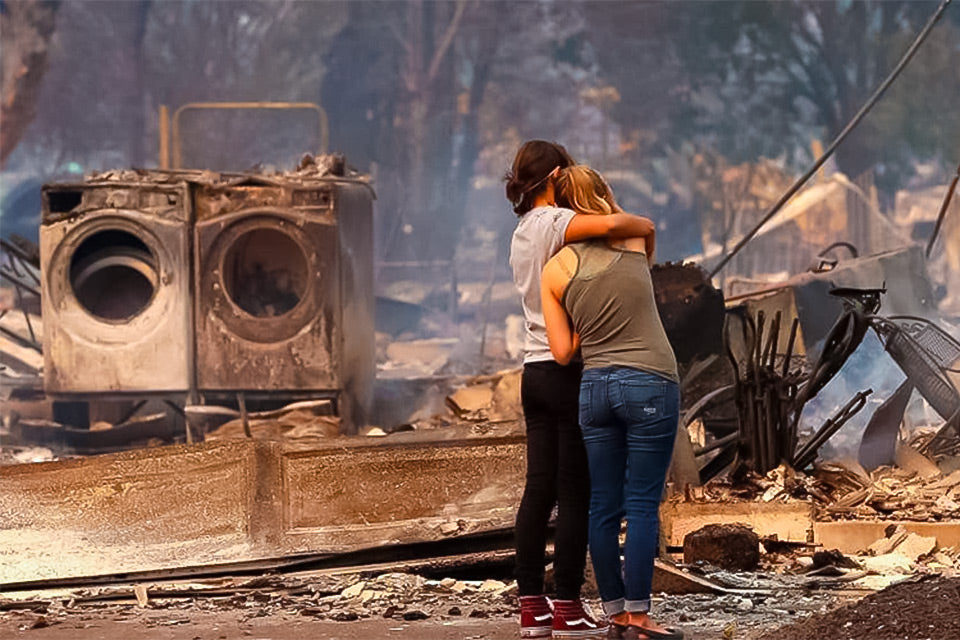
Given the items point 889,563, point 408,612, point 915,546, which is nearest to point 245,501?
point 408,612

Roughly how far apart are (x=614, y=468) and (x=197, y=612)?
5.22 ft

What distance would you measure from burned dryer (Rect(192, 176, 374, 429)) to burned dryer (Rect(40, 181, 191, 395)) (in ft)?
0.52

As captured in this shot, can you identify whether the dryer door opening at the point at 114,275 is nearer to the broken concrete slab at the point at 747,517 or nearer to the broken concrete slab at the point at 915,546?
the broken concrete slab at the point at 747,517

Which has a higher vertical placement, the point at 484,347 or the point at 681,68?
the point at 681,68

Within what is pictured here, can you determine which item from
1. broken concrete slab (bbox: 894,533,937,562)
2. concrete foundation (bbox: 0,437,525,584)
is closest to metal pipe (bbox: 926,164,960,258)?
broken concrete slab (bbox: 894,533,937,562)

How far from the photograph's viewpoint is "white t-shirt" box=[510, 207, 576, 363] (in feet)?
11.8

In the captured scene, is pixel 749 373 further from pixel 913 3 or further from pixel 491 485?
pixel 913 3

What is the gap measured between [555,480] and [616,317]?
19.1 inches

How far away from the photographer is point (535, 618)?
12.1 feet

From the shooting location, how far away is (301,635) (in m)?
3.96

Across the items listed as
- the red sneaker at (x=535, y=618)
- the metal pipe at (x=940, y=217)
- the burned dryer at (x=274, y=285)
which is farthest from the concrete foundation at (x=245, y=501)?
the metal pipe at (x=940, y=217)

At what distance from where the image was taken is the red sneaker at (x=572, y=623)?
3652 millimetres

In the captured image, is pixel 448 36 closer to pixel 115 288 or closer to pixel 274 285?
pixel 274 285

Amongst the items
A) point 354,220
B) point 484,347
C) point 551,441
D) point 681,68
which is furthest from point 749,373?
point 681,68
